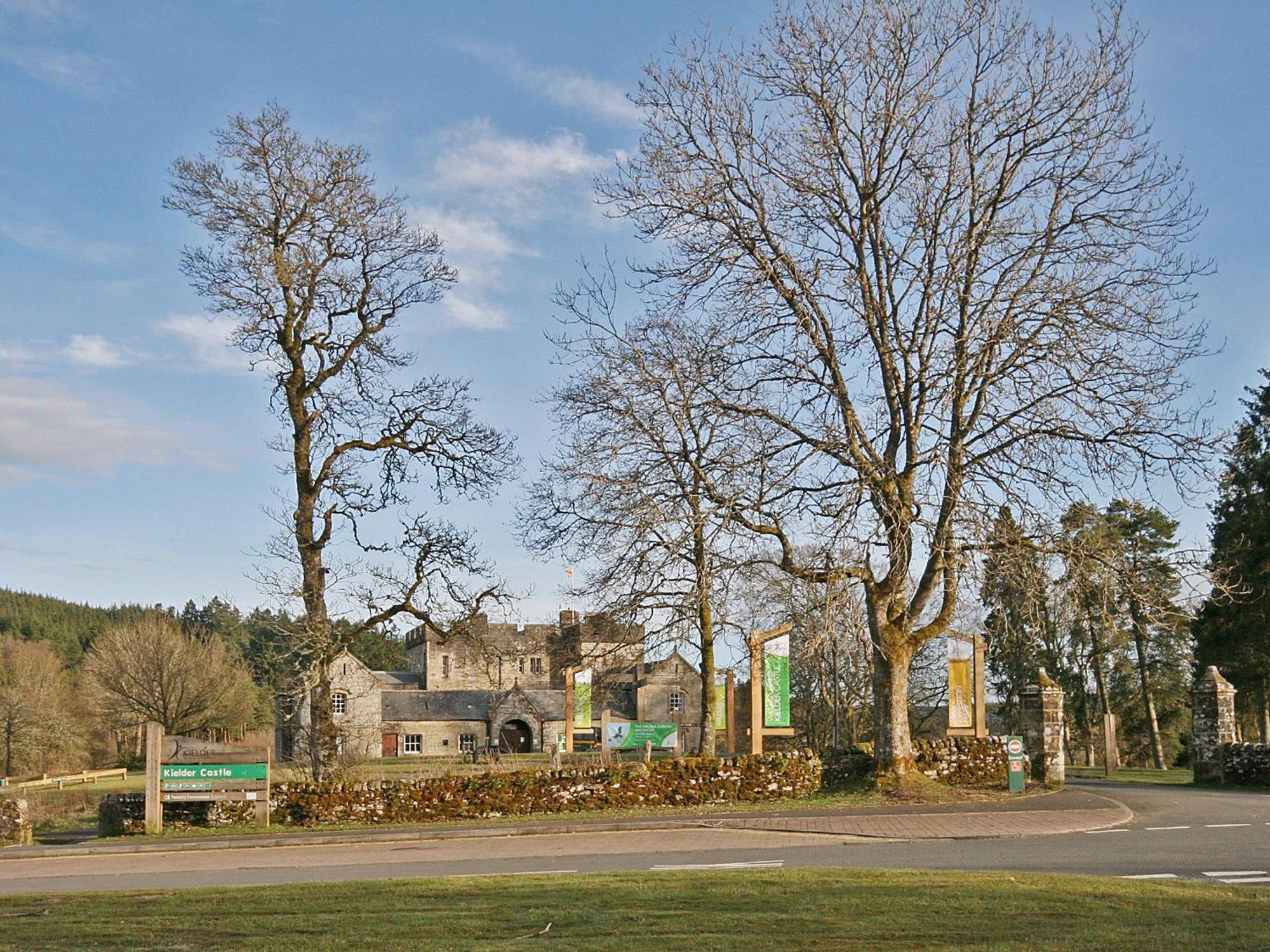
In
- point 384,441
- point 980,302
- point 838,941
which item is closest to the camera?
point 838,941

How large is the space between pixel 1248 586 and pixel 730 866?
98.3ft

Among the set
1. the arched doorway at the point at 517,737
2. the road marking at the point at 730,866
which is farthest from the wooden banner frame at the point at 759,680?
the arched doorway at the point at 517,737

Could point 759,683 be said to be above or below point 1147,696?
above

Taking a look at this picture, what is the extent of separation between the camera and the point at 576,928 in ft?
31.5

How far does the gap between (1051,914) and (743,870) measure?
16.2ft

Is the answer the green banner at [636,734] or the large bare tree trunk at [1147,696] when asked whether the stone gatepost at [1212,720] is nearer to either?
the large bare tree trunk at [1147,696]

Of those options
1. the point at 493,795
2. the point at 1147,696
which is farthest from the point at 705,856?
the point at 1147,696

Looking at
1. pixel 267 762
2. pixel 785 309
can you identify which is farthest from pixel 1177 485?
pixel 267 762

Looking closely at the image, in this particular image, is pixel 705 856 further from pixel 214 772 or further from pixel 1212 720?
pixel 1212 720

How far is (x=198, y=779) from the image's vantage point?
2250 cm

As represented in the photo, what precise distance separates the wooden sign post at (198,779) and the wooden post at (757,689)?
10.9 metres

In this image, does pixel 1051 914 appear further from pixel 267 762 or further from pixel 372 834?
pixel 267 762

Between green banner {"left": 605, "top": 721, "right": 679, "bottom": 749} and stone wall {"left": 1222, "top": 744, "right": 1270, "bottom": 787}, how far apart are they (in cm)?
3317

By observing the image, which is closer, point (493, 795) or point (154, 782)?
point (154, 782)
